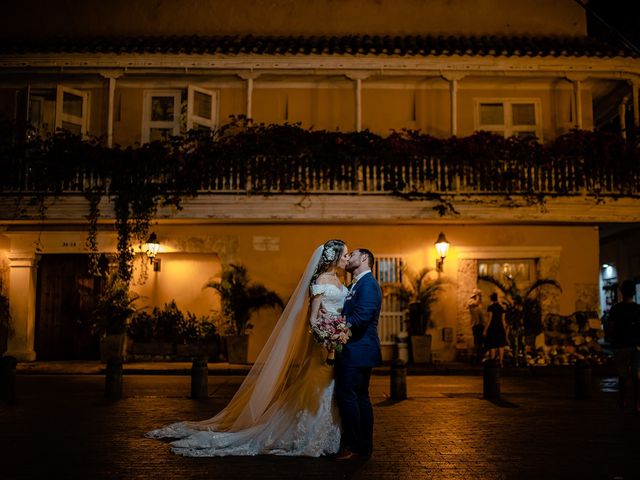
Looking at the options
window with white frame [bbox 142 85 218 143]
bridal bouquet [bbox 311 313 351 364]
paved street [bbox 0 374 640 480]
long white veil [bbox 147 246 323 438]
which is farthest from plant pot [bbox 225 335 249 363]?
bridal bouquet [bbox 311 313 351 364]

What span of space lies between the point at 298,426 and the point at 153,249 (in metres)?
11.2

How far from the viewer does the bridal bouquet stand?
661 centimetres

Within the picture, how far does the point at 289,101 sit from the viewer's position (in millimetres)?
18672

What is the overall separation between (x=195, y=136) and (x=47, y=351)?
22.7ft

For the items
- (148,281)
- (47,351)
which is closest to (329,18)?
(148,281)

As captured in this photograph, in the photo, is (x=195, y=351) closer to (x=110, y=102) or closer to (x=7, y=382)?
(x=110, y=102)

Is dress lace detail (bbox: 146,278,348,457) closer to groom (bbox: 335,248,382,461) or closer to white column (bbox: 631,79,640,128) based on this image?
groom (bbox: 335,248,382,461)

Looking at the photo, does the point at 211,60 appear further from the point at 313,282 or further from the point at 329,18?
the point at 313,282

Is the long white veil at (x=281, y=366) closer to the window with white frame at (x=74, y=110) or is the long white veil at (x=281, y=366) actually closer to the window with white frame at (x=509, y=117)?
the window with white frame at (x=74, y=110)

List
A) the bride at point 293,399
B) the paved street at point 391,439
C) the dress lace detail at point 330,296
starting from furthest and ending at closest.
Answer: the dress lace detail at point 330,296
the bride at point 293,399
the paved street at point 391,439

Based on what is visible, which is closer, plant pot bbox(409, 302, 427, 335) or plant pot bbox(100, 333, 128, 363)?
plant pot bbox(100, 333, 128, 363)

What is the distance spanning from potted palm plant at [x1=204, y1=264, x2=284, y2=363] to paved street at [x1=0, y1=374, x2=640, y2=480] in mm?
4500

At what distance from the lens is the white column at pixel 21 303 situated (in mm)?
17531

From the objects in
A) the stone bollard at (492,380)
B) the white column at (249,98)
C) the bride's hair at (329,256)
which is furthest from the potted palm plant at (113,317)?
the bride's hair at (329,256)
